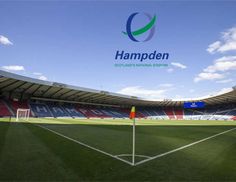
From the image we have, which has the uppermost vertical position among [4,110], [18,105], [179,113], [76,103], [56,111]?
[76,103]

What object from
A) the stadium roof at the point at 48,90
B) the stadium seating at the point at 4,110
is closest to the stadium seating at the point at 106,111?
the stadium seating at the point at 4,110

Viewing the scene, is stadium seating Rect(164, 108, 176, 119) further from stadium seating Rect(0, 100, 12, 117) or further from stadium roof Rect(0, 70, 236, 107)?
stadium seating Rect(0, 100, 12, 117)

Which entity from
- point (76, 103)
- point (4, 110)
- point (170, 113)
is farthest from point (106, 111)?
point (4, 110)

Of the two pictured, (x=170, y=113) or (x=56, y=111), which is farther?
(x=170, y=113)

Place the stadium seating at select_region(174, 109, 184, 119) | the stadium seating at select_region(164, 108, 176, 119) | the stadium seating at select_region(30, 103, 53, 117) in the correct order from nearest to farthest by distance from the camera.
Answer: the stadium seating at select_region(30, 103, 53, 117) → the stadium seating at select_region(174, 109, 184, 119) → the stadium seating at select_region(164, 108, 176, 119)

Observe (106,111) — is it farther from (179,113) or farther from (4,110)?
(4,110)

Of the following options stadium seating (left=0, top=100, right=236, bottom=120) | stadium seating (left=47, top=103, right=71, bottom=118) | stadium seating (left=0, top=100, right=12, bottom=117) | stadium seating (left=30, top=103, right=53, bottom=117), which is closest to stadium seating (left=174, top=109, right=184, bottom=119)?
stadium seating (left=0, top=100, right=236, bottom=120)

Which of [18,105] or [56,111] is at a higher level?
[18,105]

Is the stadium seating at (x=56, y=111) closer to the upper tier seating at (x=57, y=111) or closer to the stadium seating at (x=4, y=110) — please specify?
the upper tier seating at (x=57, y=111)

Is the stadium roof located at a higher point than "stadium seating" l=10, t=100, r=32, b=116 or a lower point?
higher

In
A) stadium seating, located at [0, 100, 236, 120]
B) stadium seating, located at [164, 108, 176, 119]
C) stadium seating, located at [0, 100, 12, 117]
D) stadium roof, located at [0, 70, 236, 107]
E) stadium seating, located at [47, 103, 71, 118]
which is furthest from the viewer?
stadium seating, located at [164, 108, 176, 119]

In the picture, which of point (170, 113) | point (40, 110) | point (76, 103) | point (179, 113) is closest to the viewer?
point (40, 110)

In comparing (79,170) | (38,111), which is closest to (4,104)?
(38,111)

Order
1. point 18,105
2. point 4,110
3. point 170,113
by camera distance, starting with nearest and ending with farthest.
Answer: point 4,110
point 18,105
point 170,113
